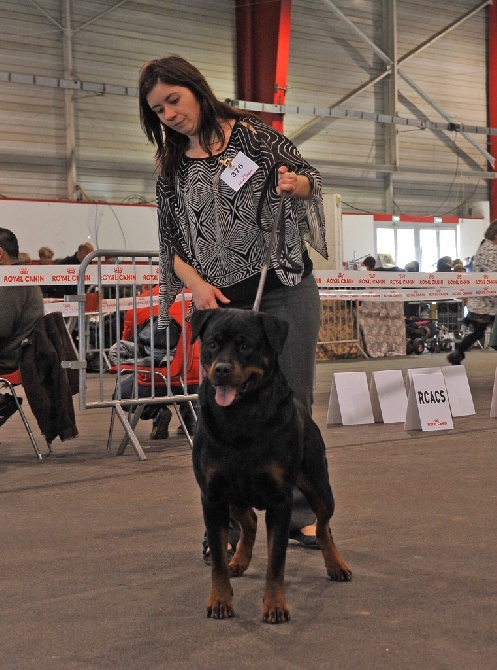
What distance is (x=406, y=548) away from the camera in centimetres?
315

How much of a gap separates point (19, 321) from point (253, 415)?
3.15 metres

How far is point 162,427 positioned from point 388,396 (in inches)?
62.5

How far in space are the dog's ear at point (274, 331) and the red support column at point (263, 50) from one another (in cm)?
1541

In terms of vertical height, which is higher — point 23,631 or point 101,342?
point 101,342

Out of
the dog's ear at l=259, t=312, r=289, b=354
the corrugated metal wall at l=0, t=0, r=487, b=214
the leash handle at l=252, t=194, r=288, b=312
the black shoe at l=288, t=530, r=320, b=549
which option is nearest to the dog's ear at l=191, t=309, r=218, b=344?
the dog's ear at l=259, t=312, r=289, b=354

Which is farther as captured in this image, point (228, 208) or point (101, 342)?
point (101, 342)

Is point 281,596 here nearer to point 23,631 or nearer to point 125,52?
point 23,631

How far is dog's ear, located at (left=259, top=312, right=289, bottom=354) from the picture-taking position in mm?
2473

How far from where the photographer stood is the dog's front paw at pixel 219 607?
2.47 m

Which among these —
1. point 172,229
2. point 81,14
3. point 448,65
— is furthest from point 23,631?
point 448,65

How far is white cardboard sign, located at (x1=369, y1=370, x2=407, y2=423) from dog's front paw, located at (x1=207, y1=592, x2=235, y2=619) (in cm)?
421

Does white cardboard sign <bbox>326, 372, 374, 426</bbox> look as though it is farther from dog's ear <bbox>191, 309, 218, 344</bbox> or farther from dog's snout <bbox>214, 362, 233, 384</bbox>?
dog's snout <bbox>214, 362, 233, 384</bbox>

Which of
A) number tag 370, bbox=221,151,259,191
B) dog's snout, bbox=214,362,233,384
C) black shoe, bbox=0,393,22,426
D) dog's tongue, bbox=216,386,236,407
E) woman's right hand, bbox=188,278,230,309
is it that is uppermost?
number tag 370, bbox=221,151,259,191

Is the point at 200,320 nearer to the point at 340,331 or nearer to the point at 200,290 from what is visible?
the point at 200,290
